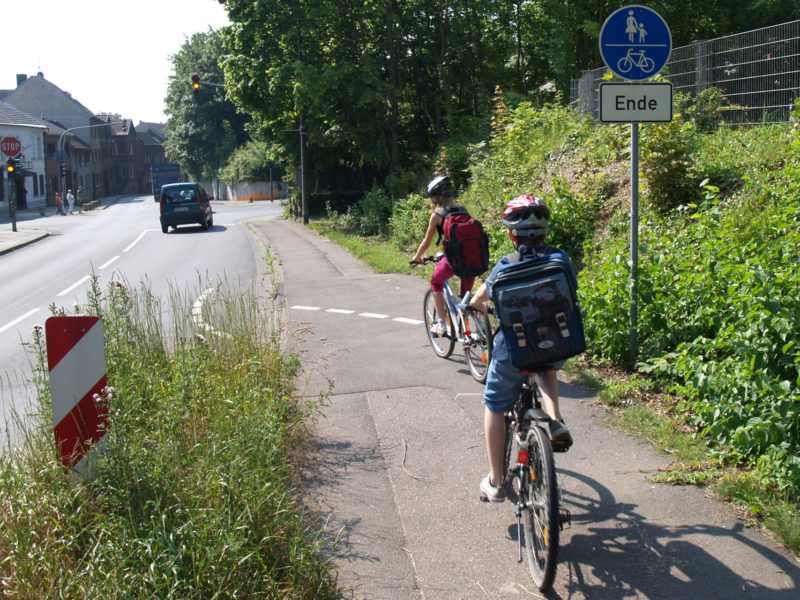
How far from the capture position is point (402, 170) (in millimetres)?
24266

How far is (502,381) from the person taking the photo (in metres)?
3.89

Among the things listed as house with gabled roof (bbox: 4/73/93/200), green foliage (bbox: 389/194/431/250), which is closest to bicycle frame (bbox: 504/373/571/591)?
green foliage (bbox: 389/194/431/250)

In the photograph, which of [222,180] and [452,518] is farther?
[222,180]

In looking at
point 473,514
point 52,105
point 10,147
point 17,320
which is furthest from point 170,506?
point 52,105

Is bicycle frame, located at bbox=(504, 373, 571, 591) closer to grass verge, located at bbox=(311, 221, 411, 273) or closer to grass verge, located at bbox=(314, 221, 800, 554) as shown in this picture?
grass verge, located at bbox=(314, 221, 800, 554)

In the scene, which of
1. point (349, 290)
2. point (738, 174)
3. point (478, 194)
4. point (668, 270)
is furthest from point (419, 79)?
point (668, 270)

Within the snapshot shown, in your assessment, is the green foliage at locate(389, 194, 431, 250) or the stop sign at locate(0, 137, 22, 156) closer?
the green foliage at locate(389, 194, 431, 250)

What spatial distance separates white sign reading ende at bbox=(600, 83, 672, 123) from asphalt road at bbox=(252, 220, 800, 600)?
2313 mm

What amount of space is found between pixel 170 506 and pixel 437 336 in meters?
4.68

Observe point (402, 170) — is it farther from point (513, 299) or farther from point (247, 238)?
point (513, 299)

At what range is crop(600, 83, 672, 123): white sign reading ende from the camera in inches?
242

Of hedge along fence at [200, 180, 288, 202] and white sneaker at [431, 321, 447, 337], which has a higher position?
hedge along fence at [200, 180, 288, 202]

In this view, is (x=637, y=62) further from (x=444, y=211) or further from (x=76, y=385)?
(x=76, y=385)

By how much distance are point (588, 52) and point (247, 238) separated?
523 inches
